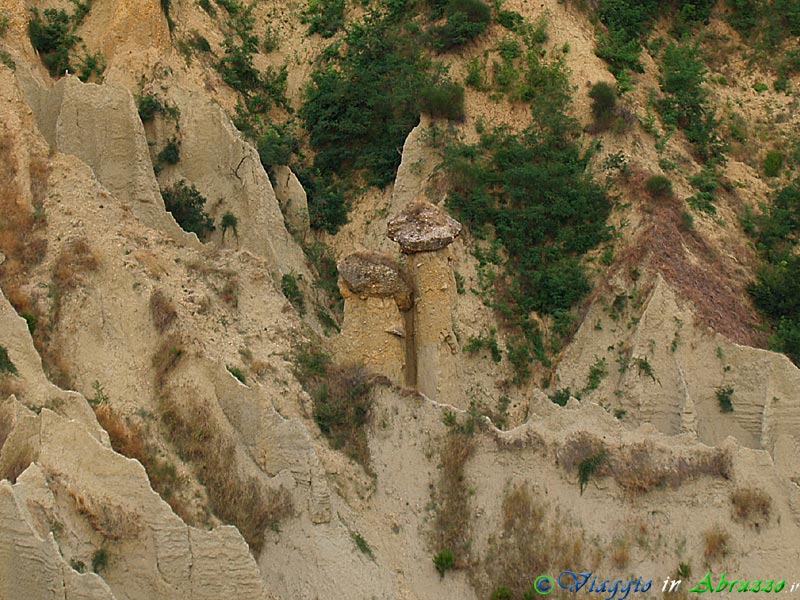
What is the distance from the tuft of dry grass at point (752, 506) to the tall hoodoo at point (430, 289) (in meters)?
6.34

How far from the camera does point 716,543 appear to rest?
64.2 feet

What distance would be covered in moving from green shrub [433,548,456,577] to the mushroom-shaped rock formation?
13.9 feet

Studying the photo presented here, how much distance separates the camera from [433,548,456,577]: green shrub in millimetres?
20125

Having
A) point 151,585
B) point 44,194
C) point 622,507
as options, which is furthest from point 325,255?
point 151,585

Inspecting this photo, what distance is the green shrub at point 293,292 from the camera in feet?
80.5

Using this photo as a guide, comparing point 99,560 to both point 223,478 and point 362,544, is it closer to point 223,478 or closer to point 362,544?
point 223,478

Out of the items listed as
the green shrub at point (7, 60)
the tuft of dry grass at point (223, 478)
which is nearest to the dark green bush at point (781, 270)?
the tuft of dry grass at point (223, 478)

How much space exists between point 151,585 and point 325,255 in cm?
Answer: 1243

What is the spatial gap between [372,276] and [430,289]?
138 centimetres

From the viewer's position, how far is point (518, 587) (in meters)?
19.8

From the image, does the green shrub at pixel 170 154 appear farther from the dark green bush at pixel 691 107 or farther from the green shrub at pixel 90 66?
the dark green bush at pixel 691 107

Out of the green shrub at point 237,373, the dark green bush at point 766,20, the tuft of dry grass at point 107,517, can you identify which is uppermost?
the dark green bush at point 766,20

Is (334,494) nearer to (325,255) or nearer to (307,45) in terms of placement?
(325,255)

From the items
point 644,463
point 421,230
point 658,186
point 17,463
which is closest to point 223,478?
point 17,463
